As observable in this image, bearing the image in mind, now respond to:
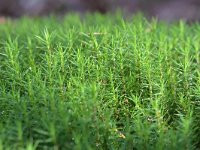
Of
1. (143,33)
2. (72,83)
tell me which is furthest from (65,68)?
(143,33)

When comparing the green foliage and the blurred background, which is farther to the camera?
the blurred background

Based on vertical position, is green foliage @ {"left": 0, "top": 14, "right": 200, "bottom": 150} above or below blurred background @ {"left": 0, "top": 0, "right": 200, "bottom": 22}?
below

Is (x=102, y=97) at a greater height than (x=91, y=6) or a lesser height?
lesser

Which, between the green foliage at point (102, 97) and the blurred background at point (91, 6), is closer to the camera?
the green foliage at point (102, 97)

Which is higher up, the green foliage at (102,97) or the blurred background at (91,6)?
the blurred background at (91,6)
